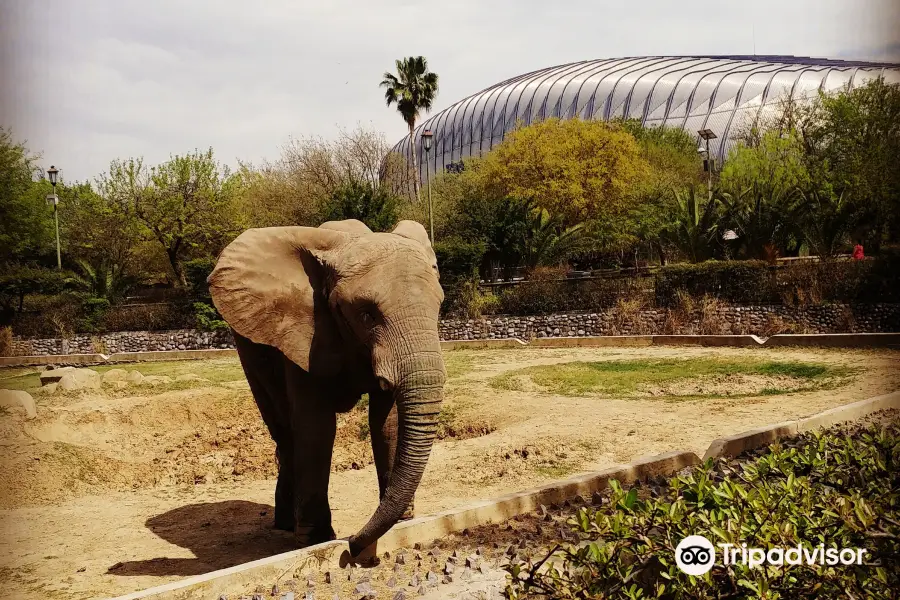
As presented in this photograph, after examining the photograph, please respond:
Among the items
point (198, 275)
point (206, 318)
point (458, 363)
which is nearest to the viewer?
point (458, 363)

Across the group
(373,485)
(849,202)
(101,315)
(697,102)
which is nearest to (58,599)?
(373,485)

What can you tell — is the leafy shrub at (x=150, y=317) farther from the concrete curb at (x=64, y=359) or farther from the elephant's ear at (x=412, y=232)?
the elephant's ear at (x=412, y=232)

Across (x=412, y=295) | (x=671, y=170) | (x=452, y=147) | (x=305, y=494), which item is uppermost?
(x=452, y=147)

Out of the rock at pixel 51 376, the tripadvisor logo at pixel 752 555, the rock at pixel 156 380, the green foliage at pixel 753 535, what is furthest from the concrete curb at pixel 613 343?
the tripadvisor logo at pixel 752 555

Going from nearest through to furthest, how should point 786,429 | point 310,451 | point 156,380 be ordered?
point 310,451, point 786,429, point 156,380

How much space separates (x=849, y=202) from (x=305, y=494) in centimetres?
2287

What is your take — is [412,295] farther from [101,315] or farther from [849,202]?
[101,315]

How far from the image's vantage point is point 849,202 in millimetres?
23688

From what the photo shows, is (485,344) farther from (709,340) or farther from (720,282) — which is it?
(720,282)

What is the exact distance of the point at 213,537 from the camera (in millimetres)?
6758

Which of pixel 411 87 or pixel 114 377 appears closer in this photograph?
pixel 114 377

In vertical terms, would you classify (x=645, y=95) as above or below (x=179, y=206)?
above

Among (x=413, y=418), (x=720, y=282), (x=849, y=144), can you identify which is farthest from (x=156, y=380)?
(x=849, y=144)

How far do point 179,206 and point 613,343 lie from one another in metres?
26.5
